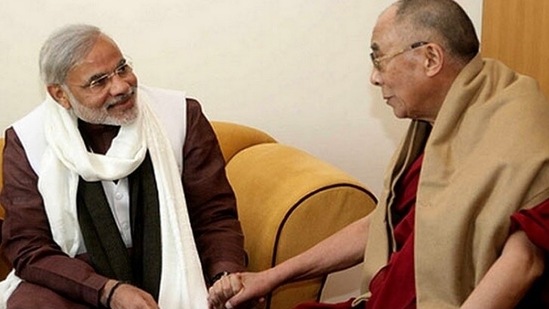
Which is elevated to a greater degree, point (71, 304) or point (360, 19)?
point (360, 19)

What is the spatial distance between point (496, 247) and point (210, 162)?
0.91m

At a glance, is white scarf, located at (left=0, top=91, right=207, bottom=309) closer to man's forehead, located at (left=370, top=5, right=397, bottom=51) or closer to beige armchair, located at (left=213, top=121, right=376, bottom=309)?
beige armchair, located at (left=213, top=121, right=376, bottom=309)

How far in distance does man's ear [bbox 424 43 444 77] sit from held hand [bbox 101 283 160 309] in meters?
0.80

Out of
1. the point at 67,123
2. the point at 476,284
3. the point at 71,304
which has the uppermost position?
the point at 67,123

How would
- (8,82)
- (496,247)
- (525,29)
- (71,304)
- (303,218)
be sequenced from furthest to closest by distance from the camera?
(8,82) → (525,29) → (303,218) → (71,304) → (496,247)

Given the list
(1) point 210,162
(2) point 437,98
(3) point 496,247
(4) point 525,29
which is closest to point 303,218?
(1) point 210,162

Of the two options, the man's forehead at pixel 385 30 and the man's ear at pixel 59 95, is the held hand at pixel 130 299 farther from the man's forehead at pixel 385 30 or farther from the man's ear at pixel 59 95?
the man's forehead at pixel 385 30

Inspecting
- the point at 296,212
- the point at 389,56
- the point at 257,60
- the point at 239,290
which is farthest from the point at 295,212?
the point at 257,60

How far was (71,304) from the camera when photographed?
207cm

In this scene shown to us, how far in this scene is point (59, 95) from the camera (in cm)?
221

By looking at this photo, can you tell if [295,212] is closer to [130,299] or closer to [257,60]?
[130,299]

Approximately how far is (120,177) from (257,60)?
3.07 feet

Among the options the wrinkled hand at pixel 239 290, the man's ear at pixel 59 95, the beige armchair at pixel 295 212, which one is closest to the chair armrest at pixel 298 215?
the beige armchair at pixel 295 212

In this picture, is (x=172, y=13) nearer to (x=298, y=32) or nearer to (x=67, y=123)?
(x=298, y=32)
